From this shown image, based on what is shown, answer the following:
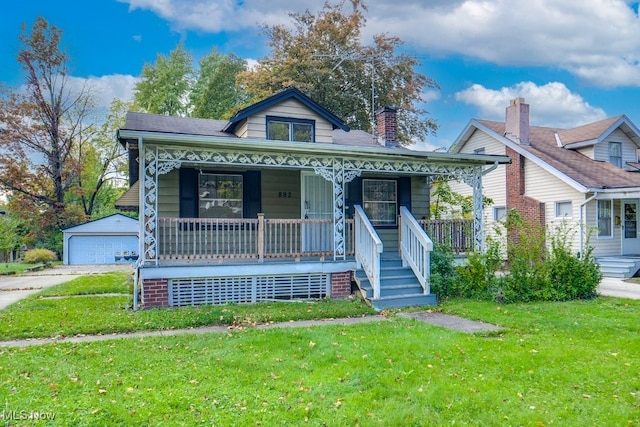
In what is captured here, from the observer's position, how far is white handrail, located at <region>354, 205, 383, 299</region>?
886cm

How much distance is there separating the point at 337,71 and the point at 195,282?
19.3 m

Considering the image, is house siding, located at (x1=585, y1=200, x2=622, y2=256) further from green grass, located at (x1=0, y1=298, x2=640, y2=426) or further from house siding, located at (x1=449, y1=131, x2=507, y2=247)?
green grass, located at (x1=0, y1=298, x2=640, y2=426)

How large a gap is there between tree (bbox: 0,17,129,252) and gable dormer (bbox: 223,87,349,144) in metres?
23.5

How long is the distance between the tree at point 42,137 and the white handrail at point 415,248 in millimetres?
26712

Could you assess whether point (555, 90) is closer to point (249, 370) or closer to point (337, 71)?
point (337, 71)

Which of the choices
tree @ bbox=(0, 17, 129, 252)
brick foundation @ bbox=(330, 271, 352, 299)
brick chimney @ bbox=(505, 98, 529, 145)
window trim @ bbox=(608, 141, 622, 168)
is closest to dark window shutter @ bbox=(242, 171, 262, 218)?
brick foundation @ bbox=(330, 271, 352, 299)

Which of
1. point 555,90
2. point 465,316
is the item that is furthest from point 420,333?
point 555,90

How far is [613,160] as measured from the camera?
18781 mm

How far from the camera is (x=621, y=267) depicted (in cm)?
1440

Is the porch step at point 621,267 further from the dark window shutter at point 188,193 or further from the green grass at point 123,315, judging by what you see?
the dark window shutter at point 188,193

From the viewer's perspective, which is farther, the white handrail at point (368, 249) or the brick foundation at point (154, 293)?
the white handrail at point (368, 249)

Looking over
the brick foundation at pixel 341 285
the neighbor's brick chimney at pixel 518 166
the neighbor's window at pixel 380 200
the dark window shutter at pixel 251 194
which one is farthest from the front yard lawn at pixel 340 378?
the neighbor's brick chimney at pixel 518 166

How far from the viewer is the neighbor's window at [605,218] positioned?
16094 millimetres

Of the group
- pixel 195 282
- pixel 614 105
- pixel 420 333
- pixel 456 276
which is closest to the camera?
pixel 420 333
